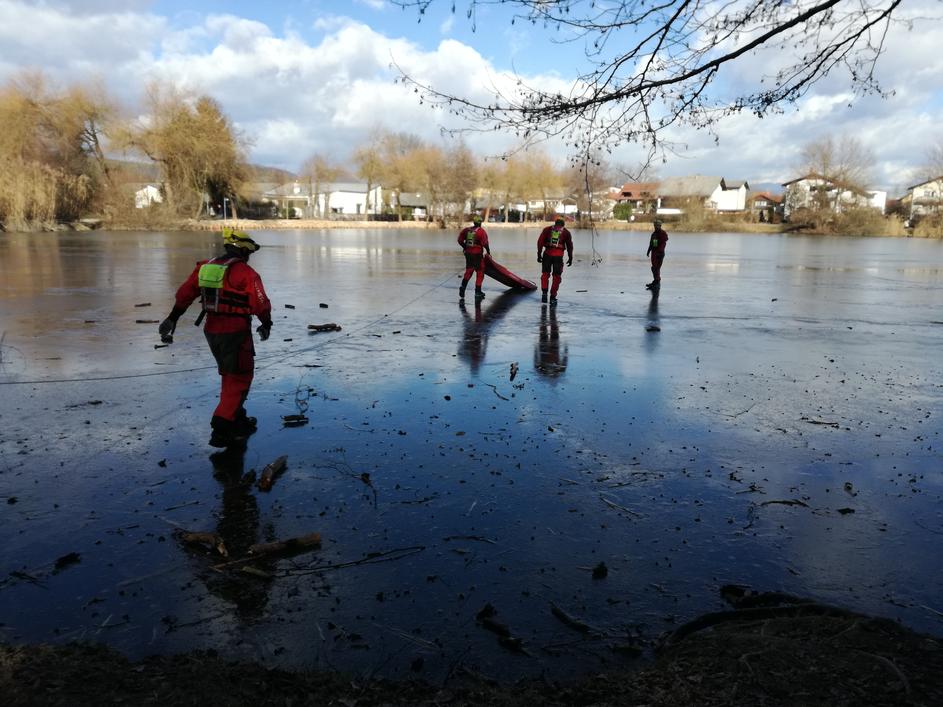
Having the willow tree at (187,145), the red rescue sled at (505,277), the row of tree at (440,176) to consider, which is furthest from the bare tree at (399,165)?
the red rescue sled at (505,277)

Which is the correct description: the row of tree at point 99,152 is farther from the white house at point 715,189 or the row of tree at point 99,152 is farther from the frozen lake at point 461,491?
the white house at point 715,189

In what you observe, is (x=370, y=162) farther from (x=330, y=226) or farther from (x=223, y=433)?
(x=223, y=433)

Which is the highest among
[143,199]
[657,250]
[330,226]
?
[143,199]

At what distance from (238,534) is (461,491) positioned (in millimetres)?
1490

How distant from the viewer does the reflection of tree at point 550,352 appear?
335 inches

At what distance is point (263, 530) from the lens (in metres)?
4.17

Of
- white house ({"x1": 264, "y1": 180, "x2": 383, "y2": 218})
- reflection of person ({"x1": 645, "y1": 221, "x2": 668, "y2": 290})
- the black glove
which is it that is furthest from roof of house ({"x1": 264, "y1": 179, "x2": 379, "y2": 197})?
the black glove

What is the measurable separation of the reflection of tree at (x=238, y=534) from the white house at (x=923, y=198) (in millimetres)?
88992

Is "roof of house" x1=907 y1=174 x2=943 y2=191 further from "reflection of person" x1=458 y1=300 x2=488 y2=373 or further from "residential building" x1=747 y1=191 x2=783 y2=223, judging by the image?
"reflection of person" x1=458 y1=300 x2=488 y2=373

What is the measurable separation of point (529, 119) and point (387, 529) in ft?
9.23

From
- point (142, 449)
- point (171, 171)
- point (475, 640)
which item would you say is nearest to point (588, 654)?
point (475, 640)

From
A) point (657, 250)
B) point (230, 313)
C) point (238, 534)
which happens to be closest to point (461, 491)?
point (238, 534)

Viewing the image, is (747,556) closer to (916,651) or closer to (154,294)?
(916,651)

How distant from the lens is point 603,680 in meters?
2.83
